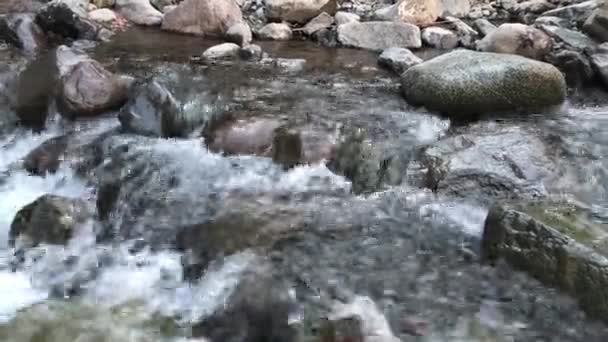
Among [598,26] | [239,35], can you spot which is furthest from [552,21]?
[239,35]

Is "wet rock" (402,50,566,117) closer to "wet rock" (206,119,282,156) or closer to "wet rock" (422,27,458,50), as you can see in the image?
"wet rock" (206,119,282,156)

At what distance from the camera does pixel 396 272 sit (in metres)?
3.74

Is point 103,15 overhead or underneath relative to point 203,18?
underneath

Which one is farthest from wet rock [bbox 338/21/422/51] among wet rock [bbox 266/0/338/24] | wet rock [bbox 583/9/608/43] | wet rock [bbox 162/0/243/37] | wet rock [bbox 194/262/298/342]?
wet rock [bbox 194/262/298/342]

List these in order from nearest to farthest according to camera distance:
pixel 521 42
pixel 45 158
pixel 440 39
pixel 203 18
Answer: pixel 45 158 → pixel 521 42 → pixel 440 39 → pixel 203 18

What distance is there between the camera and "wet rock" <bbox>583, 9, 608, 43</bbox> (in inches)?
341

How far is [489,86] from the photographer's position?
5.90 meters

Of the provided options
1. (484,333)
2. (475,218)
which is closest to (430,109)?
(475,218)

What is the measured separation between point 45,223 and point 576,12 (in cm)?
930

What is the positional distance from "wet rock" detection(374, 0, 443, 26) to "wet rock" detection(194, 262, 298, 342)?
25.9 ft

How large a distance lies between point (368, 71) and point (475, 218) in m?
3.69

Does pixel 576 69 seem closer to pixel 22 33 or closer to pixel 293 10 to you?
pixel 293 10

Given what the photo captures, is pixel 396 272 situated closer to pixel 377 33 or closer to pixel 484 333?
pixel 484 333

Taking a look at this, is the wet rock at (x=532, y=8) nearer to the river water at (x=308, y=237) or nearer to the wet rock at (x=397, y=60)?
the wet rock at (x=397, y=60)
